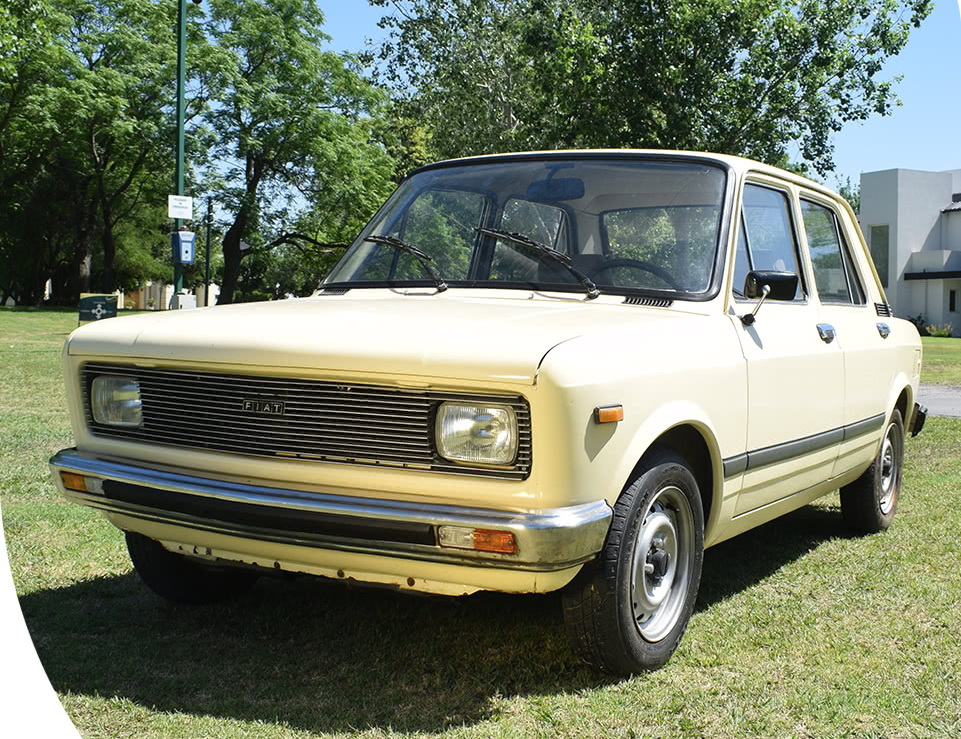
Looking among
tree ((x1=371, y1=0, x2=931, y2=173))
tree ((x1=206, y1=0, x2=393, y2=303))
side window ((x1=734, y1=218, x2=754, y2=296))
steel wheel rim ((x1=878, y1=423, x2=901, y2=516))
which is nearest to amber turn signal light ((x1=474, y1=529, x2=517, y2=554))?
side window ((x1=734, y1=218, x2=754, y2=296))

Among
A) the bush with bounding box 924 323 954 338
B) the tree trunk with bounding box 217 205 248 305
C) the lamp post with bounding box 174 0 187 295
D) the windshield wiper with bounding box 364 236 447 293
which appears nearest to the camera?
the windshield wiper with bounding box 364 236 447 293

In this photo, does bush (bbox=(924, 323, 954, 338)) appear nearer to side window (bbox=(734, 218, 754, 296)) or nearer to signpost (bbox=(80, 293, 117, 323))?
signpost (bbox=(80, 293, 117, 323))

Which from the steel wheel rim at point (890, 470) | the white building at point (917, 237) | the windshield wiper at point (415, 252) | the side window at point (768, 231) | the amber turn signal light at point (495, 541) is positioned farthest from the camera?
the white building at point (917, 237)

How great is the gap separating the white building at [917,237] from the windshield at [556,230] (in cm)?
4850

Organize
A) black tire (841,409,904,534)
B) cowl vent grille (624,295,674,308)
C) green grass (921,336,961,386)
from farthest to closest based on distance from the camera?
green grass (921,336,961,386) < black tire (841,409,904,534) < cowl vent grille (624,295,674,308)

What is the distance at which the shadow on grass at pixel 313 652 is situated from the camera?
356 centimetres

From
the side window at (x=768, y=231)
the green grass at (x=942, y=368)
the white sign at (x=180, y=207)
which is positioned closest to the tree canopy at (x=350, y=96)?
the green grass at (x=942, y=368)

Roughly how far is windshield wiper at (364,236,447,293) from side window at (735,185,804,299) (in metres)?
1.25

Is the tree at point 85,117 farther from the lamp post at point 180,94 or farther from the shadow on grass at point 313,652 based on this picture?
the shadow on grass at point 313,652

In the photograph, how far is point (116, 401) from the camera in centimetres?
404

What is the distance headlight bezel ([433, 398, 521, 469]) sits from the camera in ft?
10.8

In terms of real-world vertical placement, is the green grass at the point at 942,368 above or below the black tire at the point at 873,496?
below

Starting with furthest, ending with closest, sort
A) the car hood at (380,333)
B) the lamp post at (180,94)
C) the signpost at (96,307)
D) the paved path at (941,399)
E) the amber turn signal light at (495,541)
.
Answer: the signpost at (96,307) → the lamp post at (180,94) → the paved path at (941,399) → the car hood at (380,333) → the amber turn signal light at (495,541)

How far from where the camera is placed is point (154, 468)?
3.87m
